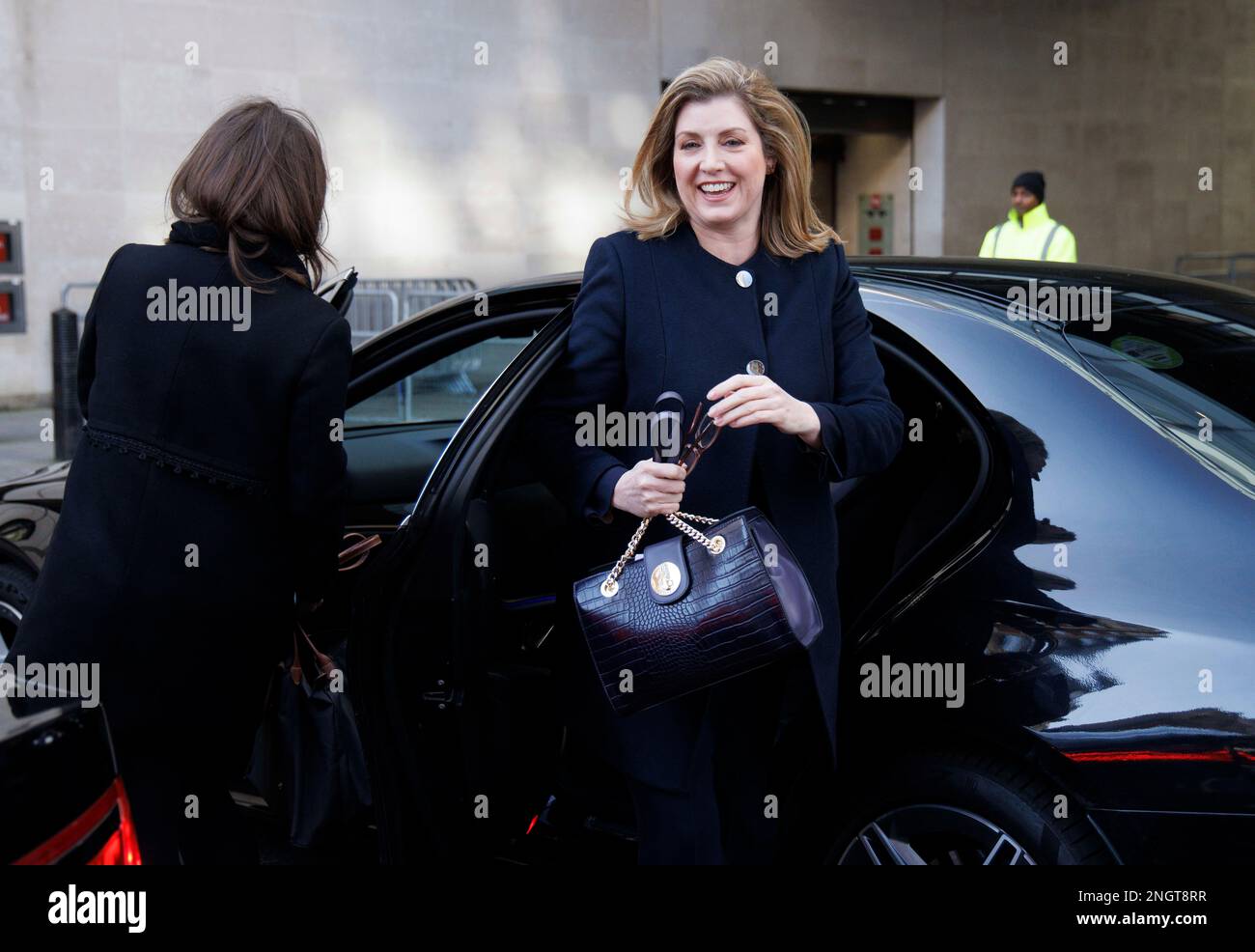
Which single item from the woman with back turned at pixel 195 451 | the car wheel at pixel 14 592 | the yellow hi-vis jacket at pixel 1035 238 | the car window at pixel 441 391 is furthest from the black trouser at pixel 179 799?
the yellow hi-vis jacket at pixel 1035 238

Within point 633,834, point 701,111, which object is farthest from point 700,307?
point 633,834

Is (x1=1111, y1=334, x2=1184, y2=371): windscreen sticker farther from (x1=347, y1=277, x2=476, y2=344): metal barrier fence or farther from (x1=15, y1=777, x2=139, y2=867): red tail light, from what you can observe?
(x1=347, y1=277, x2=476, y2=344): metal barrier fence

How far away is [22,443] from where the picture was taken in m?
10.4

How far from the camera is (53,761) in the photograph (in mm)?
1302

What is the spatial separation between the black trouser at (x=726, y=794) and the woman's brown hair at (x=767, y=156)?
0.77 m

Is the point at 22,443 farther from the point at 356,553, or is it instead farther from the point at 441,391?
the point at 356,553

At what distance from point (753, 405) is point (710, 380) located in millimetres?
234

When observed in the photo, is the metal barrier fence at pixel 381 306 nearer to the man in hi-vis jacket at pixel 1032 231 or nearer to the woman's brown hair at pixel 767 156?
the man in hi-vis jacket at pixel 1032 231

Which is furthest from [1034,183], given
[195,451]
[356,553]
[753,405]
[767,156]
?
[195,451]

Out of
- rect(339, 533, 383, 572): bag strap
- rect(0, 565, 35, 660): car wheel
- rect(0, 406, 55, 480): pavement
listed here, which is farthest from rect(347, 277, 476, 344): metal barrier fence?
rect(339, 533, 383, 572): bag strap

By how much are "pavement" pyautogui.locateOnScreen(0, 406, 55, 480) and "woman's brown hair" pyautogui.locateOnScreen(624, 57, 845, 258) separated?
22.5ft

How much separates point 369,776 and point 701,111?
1319mm
